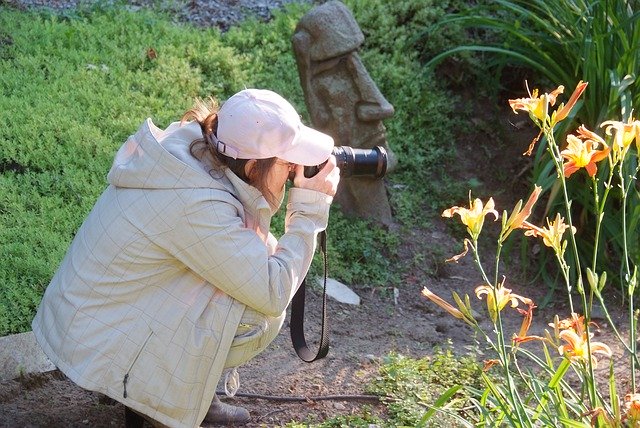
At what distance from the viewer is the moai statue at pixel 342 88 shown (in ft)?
15.6

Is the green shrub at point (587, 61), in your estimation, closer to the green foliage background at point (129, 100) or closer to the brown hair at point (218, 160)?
the green foliage background at point (129, 100)

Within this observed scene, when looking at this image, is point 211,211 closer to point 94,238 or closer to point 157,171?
point 157,171

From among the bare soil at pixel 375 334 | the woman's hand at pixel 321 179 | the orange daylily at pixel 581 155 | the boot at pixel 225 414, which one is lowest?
the bare soil at pixel 375 334

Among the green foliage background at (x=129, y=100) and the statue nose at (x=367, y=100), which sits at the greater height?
the statue nose at (x=367, y=100)

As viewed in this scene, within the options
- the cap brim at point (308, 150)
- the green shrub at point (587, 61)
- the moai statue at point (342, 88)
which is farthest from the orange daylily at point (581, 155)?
the moai statue at point (342, 88)

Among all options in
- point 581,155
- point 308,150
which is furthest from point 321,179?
point 581,155

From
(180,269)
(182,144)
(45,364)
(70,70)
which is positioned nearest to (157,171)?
(182,144)

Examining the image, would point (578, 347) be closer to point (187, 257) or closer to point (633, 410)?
point (633, 410)

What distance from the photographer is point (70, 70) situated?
5395 millimetres

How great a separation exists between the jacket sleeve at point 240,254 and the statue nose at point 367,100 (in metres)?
2.03

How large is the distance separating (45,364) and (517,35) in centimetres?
337

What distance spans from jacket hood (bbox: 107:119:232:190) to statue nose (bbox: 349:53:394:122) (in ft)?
6.83

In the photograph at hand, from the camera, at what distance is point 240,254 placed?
2715 mm

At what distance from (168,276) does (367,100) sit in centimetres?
231
